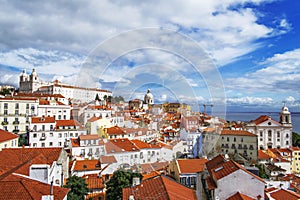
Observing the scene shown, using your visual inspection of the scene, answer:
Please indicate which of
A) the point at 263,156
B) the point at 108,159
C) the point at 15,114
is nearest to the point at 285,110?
the point at 263,156

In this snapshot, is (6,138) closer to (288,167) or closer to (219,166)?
(219,166)

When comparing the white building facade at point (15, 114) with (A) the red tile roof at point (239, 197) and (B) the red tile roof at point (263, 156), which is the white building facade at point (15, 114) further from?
(B) the red tile roof at point (263, 156)

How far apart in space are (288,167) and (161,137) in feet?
45.3

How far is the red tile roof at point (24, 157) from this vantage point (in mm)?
9000

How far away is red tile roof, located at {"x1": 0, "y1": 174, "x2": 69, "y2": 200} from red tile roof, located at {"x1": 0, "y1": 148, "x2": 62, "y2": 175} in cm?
150

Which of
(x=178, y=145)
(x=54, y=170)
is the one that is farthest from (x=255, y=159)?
(x=54, y=170)

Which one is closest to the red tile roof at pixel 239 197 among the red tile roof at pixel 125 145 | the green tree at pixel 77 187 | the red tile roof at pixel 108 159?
the green tree at pixel 77 187

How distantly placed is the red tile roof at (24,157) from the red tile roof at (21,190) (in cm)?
150

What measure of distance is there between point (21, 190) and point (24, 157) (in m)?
4.41

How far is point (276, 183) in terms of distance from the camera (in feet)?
46.9

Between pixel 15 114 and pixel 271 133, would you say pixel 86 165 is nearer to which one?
pixel 15 114

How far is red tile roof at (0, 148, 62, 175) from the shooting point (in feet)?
29.5

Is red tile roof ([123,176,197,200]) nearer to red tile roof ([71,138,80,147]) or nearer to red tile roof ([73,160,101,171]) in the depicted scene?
red tile roof ([73,160,101,171])

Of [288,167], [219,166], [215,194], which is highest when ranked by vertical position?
[219,166]
